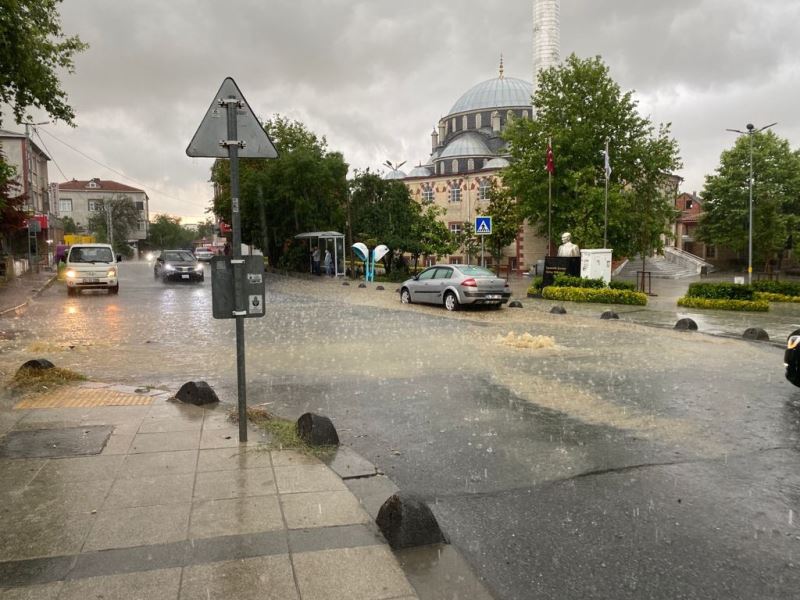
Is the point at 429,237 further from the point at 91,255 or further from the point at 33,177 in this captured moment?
the point at 33,177

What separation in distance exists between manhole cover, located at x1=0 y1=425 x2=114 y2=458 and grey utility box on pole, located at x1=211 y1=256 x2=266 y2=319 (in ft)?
5.20

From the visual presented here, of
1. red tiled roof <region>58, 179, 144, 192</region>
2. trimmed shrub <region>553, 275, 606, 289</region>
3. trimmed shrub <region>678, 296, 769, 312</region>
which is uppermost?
red tiled roof <region>58, 179, 144, 192</region>

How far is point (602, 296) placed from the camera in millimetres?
21172

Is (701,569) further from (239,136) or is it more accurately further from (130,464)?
(239,136)

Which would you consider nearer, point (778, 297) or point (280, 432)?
point (280, 432)

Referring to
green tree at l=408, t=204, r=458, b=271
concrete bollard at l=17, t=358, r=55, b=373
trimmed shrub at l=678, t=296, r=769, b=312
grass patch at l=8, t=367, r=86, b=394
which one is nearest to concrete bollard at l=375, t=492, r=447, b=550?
grass patch at l=8, t=367, r=86, b=394

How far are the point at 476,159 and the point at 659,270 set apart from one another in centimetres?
2334

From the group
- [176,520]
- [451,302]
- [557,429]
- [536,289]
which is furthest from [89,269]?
[176,520]

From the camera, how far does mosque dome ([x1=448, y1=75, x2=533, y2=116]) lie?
219 feet

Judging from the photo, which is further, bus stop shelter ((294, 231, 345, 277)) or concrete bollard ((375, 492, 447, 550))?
bus stop shelter ((294, 231, 345, 277))

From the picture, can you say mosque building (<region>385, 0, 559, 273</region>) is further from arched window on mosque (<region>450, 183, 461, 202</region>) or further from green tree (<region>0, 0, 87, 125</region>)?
green tree (<region>0, 0, 87, 125</region>)

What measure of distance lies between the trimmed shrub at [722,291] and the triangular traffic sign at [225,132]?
713 inches

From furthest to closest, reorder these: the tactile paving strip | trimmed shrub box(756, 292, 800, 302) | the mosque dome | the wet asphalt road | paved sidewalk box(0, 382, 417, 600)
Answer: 1. the mosque dome
2. trimmed shrub box(756, 292, 800, 302)
3. the tactile paving strip
4. the wet asphalt road
5. paved sidewalk box(0, 382, 417, 600)

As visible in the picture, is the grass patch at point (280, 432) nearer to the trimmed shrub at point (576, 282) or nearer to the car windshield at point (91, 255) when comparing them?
the trimmed shrub at point (576, 282)
